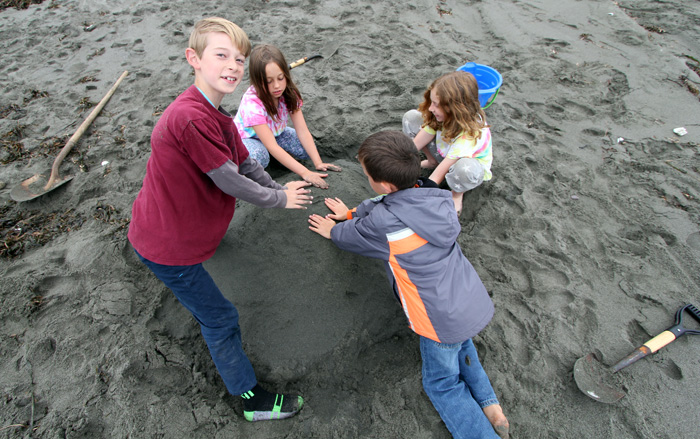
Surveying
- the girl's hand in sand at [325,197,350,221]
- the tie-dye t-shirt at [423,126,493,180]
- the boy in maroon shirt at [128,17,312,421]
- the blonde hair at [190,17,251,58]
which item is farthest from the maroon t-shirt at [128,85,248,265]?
the tie-dye t-shirt at [423,126,493,180]

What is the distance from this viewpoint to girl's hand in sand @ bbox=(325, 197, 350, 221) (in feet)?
6.64

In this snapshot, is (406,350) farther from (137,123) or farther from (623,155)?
(137,123)

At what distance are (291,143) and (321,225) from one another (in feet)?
3.96

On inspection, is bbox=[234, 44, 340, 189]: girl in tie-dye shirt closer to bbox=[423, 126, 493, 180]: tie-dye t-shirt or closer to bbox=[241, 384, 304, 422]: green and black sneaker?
bbox=[423, 126, 493, 180]: tie-dye t-shirt

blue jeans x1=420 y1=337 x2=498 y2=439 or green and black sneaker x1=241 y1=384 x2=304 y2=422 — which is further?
green and black sneaker x1=241 y1=384 x2=304 y2=422

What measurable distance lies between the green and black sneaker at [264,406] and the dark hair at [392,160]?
1183 millimetres

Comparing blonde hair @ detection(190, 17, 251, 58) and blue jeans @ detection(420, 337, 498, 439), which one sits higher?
blonde hair @ detection(190, 17, 251, 58)

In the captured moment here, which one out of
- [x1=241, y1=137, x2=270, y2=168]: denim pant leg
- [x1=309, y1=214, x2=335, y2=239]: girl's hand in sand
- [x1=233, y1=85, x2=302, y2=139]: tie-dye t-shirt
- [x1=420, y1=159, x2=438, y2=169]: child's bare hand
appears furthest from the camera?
[x1=420, y1=159, x2=438, y2=169]: child's bare hand

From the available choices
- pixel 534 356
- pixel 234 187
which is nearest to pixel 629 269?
pixel 534 356

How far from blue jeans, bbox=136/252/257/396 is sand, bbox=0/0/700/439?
20 centimetres

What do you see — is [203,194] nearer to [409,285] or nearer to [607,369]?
[409,285]

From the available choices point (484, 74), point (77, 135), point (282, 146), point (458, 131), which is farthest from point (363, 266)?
point (77, 135)

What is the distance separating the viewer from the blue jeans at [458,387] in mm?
1547

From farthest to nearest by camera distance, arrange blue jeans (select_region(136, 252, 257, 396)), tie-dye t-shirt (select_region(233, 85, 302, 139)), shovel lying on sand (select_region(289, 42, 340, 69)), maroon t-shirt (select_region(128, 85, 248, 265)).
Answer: shovel lying on sand (select_region(289, 42, 340, 69)) < tie-dye t-shirt (select_region(233, 85, 302, 139)) < blue jeans (select_region(136, 252, 257, 396)) < maroon t-shirt (select_region(128, 85, 248, 265))
